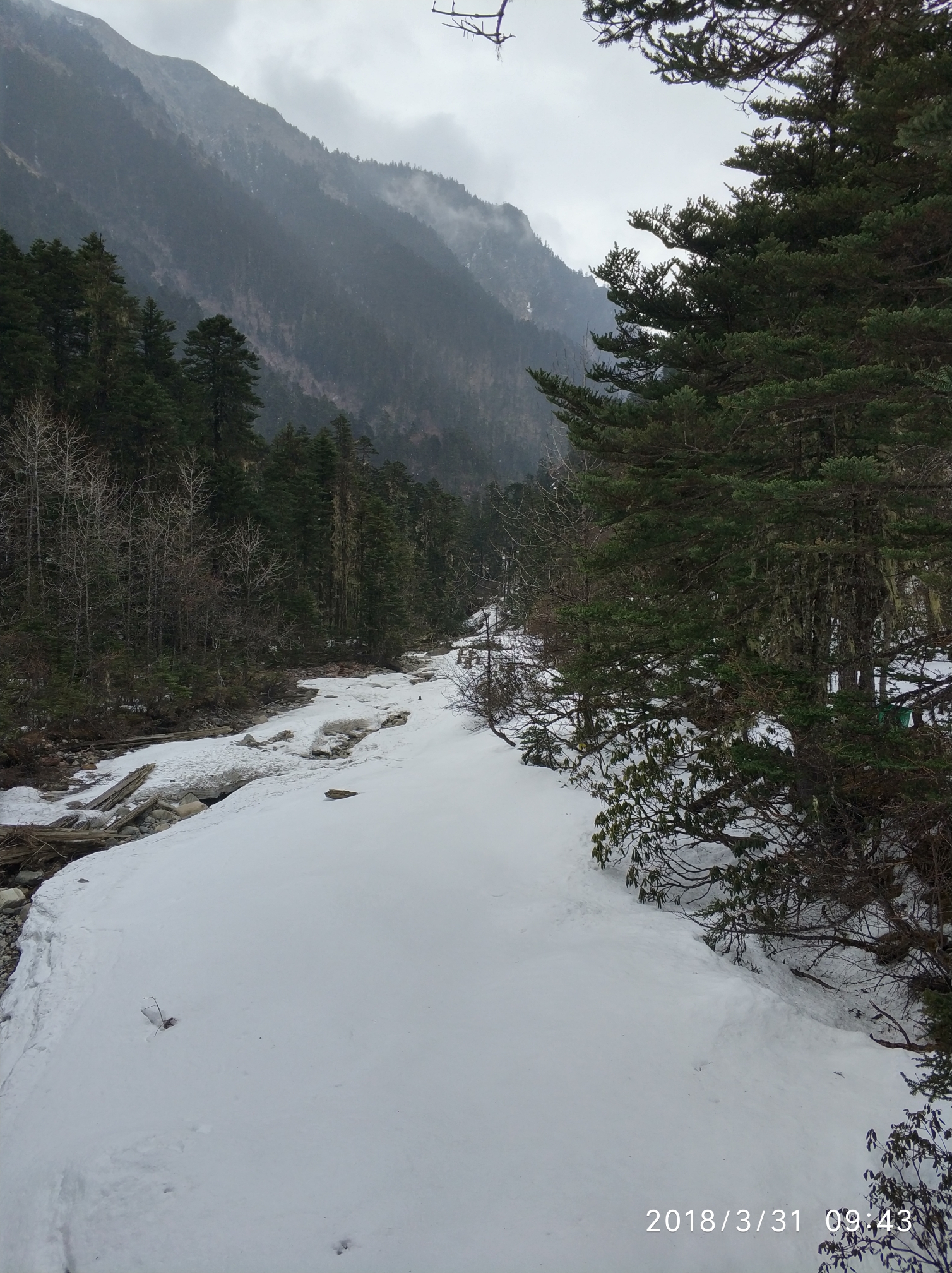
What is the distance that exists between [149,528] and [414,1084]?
2008 centimetres

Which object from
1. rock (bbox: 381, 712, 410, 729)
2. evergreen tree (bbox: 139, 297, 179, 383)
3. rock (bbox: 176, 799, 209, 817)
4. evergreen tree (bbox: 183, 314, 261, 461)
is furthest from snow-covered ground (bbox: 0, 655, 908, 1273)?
evergreen tree (bbox: 139, 297, 179, 383)

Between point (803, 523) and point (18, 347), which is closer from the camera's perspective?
point (803, 523)

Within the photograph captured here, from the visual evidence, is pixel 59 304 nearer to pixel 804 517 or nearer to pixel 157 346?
pixel 157 346

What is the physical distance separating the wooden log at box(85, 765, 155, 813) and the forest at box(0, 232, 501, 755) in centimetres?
243

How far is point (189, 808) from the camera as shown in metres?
11.4

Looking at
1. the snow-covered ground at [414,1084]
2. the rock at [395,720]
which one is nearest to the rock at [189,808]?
the snow-covered ground at [414,1084]

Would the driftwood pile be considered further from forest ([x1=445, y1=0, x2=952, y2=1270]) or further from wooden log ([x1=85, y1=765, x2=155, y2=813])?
forest ([x1=445, y1=0, x2=952, y2=1270])

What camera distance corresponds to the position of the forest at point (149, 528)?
17422mm

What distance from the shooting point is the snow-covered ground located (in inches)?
120

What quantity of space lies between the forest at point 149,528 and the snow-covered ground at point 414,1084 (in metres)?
9.04

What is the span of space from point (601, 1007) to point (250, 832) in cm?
571
